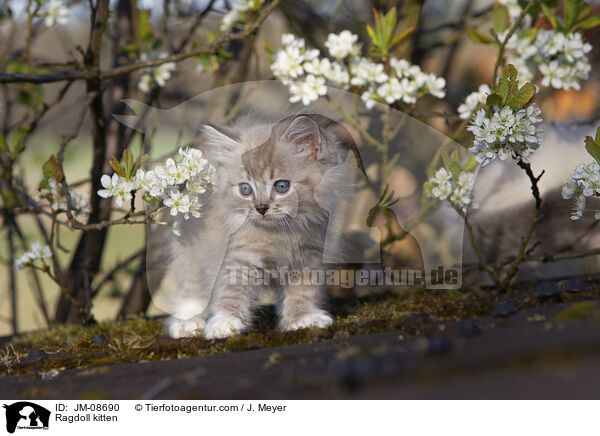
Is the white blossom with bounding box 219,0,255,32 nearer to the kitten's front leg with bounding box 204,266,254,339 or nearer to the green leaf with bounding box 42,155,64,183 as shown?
the green leaf with bounding box 42,155,64,183

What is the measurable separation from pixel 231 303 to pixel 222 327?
0.07 meters

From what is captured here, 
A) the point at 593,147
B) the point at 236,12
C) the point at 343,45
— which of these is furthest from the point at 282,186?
the point at 236,12

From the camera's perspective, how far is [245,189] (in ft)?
3.40

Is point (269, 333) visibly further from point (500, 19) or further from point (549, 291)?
point (500, 19)

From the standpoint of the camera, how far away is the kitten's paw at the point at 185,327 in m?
1.18

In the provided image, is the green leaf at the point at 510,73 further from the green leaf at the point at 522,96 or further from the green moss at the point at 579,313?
the green moss at the point at 579,313

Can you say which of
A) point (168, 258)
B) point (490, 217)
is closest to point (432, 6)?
point (490, 217)

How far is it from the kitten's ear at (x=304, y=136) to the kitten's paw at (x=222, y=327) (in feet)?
1.26

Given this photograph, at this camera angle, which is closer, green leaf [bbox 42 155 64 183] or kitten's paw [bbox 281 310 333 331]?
kitten's paw [bbox 281 310 333 331]

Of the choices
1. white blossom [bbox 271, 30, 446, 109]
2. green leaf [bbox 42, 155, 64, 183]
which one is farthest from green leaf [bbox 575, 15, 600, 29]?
green leaf [bbox 42, 155, 64, 183]

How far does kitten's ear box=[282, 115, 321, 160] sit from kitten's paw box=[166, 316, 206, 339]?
0.48 meters

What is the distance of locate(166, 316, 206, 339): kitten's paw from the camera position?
1.18 meters

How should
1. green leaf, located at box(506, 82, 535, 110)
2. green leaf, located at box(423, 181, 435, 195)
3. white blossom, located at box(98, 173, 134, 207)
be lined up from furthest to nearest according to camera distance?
green leaf, located at box(423, 181, 435, 195)
white blossom, located at box(98, 173, 134, 207)
green leaf, located at box(506, 82, 535, 110)
